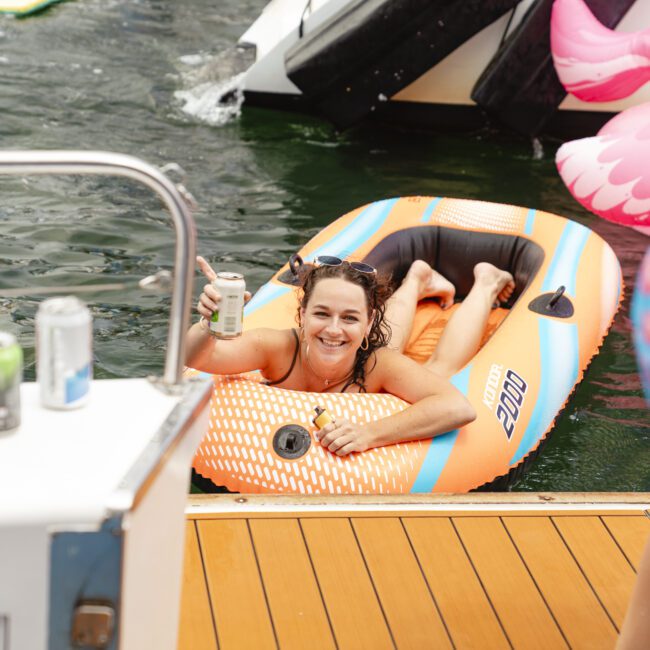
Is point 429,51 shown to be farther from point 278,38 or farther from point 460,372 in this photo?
point 460,372

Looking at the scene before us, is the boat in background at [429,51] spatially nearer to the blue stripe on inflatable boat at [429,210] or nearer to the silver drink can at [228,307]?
the blue stripe on inflatable boat at [429,210]

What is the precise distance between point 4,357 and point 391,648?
122 cm

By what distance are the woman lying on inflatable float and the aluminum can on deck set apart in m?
1.26

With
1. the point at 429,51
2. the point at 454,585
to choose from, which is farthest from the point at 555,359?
the point at 429,51

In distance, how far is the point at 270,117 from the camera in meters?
7.60

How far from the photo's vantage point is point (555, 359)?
355 cm

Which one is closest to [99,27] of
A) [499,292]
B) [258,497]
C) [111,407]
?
[499,292]

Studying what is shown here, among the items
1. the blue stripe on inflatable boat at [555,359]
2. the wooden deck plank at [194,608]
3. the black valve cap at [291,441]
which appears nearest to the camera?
the wooden deck plank at [194,608]

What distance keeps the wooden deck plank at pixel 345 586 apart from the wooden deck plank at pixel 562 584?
1.37ft

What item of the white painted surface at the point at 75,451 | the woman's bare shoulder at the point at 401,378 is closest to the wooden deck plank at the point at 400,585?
the woman's bare shoulder at the point at 401,378

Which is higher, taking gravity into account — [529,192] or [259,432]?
[259,432]

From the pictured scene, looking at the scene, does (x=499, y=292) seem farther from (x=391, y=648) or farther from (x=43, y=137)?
(x=43, y=137)

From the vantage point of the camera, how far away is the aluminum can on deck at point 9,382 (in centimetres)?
139

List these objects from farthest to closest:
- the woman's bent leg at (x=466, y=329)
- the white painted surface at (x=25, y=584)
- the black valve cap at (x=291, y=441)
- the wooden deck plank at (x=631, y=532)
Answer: the woman's bent leg at (x=466, y=329) < the black valve cap at (x=291, y=441) < the wooden deck plank at (x=631, y=532) < the white painted surface at (x=25, y=584)
